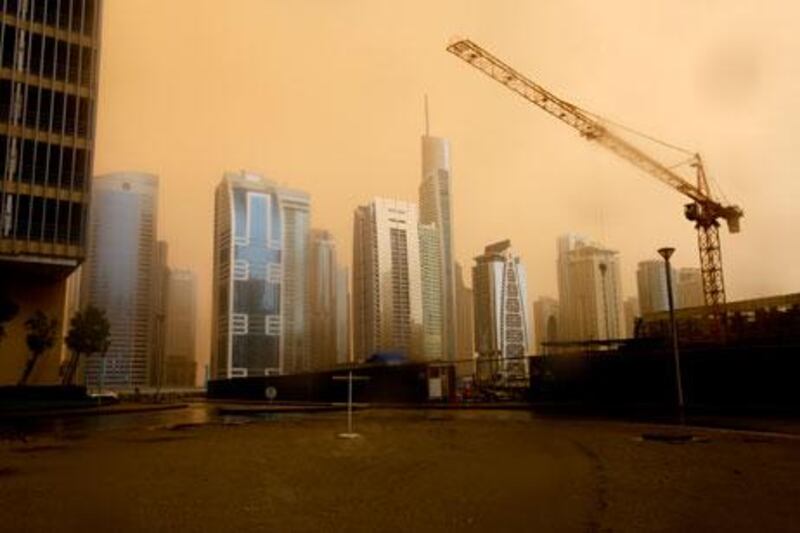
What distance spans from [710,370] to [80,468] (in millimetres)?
26348

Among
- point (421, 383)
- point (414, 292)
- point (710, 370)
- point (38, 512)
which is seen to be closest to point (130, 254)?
point (414, 292)

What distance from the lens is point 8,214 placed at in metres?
47.7

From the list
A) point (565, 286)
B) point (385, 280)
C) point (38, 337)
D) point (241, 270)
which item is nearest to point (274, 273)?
point (241, 270)

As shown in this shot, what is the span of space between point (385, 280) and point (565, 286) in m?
63.8

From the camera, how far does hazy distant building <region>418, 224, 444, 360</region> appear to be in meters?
181

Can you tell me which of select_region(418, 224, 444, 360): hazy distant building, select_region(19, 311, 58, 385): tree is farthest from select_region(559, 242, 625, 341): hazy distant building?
select_region(418, 224, 444, 360): hazy distant building

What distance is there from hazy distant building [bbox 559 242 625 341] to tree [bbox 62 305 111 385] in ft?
217

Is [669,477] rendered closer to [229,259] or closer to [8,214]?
[8,214]

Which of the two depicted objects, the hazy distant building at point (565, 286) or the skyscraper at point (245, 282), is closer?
the hazy distant building at point (565, 286)

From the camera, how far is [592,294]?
106875 mm

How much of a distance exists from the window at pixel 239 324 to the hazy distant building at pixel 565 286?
281 feet

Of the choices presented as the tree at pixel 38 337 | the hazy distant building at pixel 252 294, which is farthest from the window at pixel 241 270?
the tree at pixel 38 337

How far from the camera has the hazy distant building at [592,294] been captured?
333 feet

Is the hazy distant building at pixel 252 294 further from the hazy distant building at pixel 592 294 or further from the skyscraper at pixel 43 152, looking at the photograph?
the skyscraper at pixel 43 152
